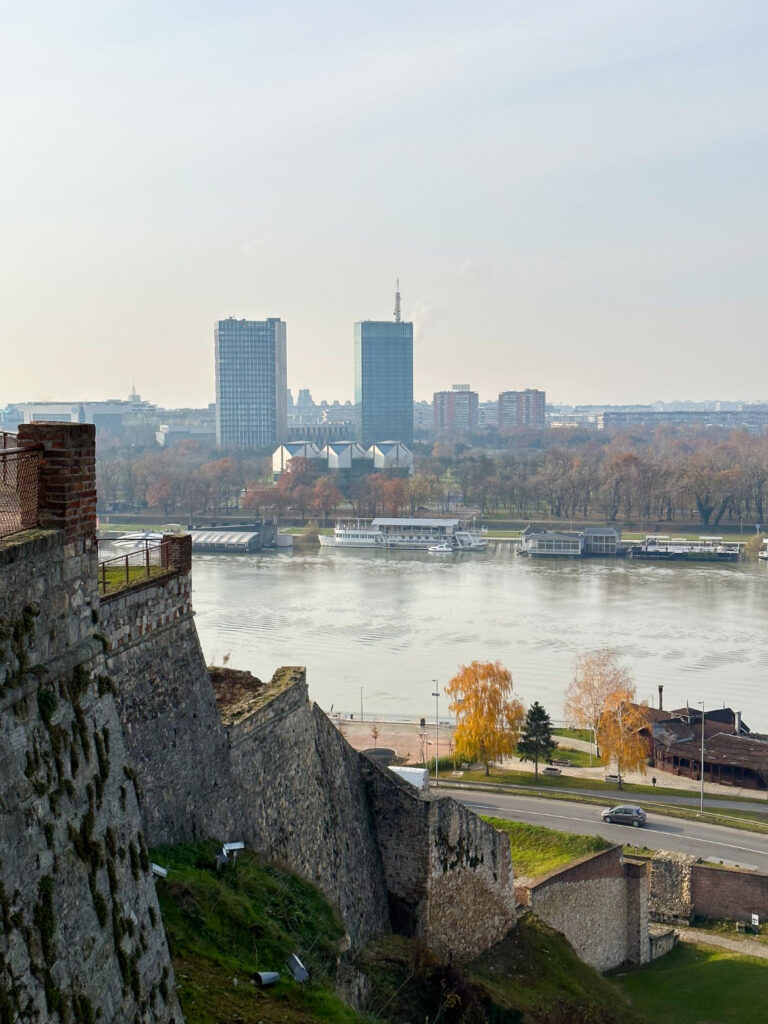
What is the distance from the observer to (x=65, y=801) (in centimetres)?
397

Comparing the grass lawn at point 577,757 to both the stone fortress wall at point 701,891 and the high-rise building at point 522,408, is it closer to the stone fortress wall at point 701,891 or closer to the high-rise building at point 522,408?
the stone fortress wall at point 701,891

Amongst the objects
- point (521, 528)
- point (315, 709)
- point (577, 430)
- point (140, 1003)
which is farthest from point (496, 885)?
point (577, 430)

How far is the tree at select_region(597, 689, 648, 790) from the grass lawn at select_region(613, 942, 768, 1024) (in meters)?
6.83

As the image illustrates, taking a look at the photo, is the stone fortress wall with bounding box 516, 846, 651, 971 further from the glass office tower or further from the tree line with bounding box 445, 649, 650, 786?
the glass office tower

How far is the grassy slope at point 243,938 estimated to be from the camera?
18.1 feet

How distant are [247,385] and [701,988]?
112769 millimetres

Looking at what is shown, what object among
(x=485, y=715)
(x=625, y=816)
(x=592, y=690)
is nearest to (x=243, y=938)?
(x=625, y=816)

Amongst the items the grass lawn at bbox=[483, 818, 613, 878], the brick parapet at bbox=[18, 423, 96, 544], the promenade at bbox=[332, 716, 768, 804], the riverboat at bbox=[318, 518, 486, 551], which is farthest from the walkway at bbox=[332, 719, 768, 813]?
the riverboat at bbox=[318, 518, 486, 551]

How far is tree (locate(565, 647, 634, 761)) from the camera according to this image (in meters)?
24.4

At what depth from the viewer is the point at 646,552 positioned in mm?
56156

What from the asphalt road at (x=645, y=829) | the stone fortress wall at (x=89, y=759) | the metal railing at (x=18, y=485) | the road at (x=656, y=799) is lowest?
the road at (x=656, y=799)

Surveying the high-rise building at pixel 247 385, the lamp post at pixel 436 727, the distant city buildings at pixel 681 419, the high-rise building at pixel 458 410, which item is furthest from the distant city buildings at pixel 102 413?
the lamp post at pixel 436 727

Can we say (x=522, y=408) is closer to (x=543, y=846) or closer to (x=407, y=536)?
(x=407, y=536)

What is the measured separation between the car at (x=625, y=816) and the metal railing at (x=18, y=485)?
15924 mm
